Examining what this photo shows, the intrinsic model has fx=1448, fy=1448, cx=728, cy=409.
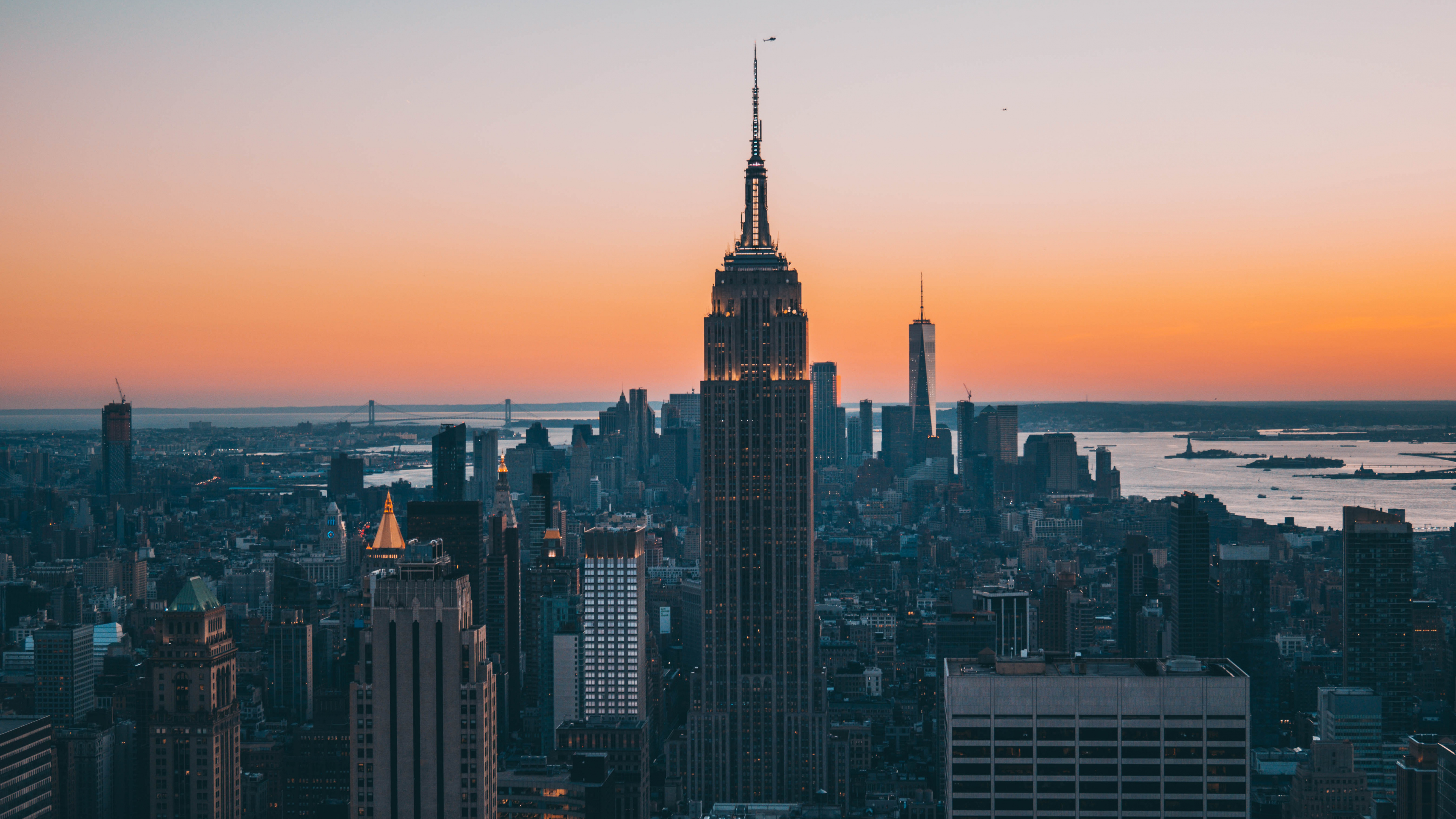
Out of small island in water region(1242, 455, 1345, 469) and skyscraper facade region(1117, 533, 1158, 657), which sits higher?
small island in water region(1242, 455, 1345, 469)

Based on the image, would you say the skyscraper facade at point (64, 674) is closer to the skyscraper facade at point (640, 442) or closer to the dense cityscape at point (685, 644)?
the dense cityscape at point (685, 644)

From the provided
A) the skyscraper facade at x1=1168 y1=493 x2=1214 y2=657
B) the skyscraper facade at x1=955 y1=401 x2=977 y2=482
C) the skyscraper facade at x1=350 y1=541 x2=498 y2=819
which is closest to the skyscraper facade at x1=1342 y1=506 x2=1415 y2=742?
the skyscraper facade at x1=1168 y1=493 x2=1214 y2=657

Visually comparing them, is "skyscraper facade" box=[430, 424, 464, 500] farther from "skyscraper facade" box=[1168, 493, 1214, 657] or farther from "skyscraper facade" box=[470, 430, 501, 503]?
"skyscraper facade" box=[1168, 493, 1214, 657]

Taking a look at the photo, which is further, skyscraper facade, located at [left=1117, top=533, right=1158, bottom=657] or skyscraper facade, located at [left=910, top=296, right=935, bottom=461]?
skyscraper facade, located at [left=910, top=296, right=935, bottom=461]

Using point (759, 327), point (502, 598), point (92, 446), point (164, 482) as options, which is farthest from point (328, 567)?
point (759, 327)

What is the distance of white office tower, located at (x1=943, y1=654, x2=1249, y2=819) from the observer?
29.7 meters

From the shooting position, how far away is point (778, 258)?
7762cm

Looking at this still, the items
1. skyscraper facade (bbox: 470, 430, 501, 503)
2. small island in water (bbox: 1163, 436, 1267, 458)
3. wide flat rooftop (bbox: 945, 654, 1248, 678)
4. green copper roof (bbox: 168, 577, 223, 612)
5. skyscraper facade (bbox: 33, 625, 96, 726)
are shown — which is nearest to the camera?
wide flat rooftop (bbox: 945, 654, 1248, 678)

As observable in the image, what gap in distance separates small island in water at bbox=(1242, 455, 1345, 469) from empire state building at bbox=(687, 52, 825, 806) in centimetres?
4426

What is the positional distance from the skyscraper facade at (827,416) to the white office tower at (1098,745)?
131 meters

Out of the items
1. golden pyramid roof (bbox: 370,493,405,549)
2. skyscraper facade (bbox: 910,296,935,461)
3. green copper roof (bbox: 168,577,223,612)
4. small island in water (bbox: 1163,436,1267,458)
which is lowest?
golden pyramid roof (bbox: 370,493,405,549)

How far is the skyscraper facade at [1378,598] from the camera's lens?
252 feet

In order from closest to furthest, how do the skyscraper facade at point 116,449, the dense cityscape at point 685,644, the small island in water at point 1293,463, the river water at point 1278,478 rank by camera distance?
the dense cityscape at point 685,644 → the skyscraper facade at point 116,449 → the river water at point 1278,478 → the small island in water at point 1293,463

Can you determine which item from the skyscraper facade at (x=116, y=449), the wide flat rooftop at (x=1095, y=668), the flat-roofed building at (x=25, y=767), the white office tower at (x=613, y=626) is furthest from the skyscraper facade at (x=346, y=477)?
the wide flat rooftop at (x=1095, y=668)
